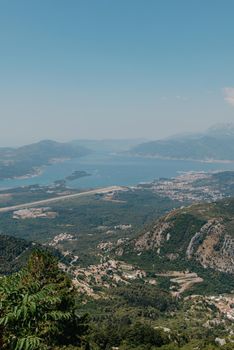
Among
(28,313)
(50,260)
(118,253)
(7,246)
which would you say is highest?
(28,313)

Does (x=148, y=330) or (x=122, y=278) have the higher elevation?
(x=148, y=330)

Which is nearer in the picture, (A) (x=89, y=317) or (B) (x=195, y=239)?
(A) (x=89, y=317)

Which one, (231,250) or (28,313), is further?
(231,250)

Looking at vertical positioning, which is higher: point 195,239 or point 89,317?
point 89,317

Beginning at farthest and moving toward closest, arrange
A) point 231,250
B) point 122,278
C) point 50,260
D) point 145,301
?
point 231,250 < point 122,278 < point 145,301 < point 50,260

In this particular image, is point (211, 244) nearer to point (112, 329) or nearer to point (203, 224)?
point (203, 224)

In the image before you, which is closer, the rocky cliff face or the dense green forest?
the dense green forest

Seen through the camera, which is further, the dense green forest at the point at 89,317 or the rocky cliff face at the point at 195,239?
the rocky cliff face at the point at 195,239

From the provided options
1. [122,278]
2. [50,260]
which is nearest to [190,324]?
[122,278]
